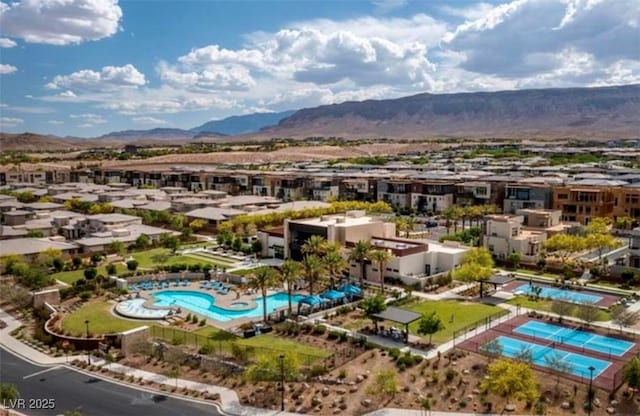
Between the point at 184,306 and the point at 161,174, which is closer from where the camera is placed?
the point at 184,306

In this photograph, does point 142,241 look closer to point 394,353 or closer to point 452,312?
point 452,312

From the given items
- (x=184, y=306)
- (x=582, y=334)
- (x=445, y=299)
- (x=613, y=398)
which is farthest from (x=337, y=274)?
(x=613, y=398)

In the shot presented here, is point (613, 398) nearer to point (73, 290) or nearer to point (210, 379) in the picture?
point (210, 379)

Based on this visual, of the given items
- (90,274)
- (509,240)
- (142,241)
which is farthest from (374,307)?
(142,241)

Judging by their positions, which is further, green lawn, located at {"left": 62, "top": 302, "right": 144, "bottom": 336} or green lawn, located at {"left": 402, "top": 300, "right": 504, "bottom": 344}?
green lawn, located at {"left": 62, "top": 302, "right": 144, "bottom": 336}

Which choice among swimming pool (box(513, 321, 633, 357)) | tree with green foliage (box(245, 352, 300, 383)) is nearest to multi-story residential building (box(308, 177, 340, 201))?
swimming pool (box(513, 321, 633, 357))

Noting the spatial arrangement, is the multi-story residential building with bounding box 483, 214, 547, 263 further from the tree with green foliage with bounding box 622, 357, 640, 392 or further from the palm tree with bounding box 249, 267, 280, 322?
the tree with green foliage with bounding box 622, 357, 640, 392

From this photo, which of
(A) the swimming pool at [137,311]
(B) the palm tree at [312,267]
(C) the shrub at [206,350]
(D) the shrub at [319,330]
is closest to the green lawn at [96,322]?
(A) the swimming pool at [137,311]
